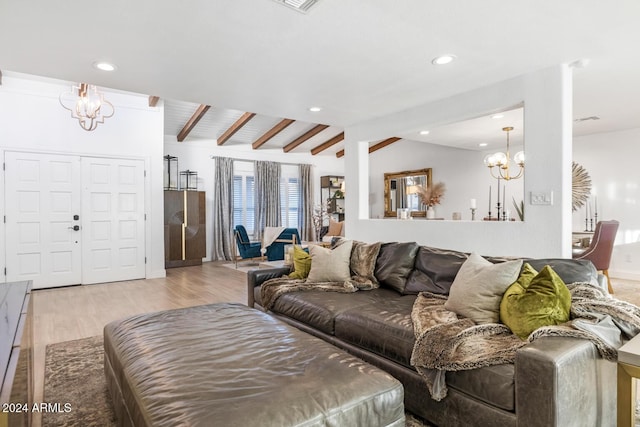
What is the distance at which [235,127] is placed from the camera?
24.2 ft

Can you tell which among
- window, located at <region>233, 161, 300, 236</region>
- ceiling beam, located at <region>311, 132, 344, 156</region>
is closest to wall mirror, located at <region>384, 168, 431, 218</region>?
ceiling beam, located at <region>311, 132, 344, 156</region>

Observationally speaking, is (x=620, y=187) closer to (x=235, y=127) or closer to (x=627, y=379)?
(x=627, y=379)

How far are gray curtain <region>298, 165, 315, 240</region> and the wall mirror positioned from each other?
2.04 metres

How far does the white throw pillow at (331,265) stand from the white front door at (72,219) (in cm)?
395

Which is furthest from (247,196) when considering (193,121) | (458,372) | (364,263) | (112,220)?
(458,372)

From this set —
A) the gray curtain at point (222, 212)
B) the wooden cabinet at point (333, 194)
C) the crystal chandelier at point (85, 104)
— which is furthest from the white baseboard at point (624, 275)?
the crystal chandelier at point (85, 104)

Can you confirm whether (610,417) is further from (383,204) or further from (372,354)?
(383,204)

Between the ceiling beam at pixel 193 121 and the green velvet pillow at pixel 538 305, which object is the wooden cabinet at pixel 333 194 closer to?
the ceiling beam at pixel 193 121

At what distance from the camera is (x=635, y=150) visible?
18.7 ft

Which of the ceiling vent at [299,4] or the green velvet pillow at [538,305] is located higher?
the ceiling vent at [299,4]

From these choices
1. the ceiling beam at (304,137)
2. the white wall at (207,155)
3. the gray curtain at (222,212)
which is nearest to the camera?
the white wall at (207,155)

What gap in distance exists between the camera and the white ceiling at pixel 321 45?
217cm

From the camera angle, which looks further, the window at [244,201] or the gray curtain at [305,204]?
the gray curtain at [305,204]

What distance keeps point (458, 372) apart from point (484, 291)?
1.91 ft
